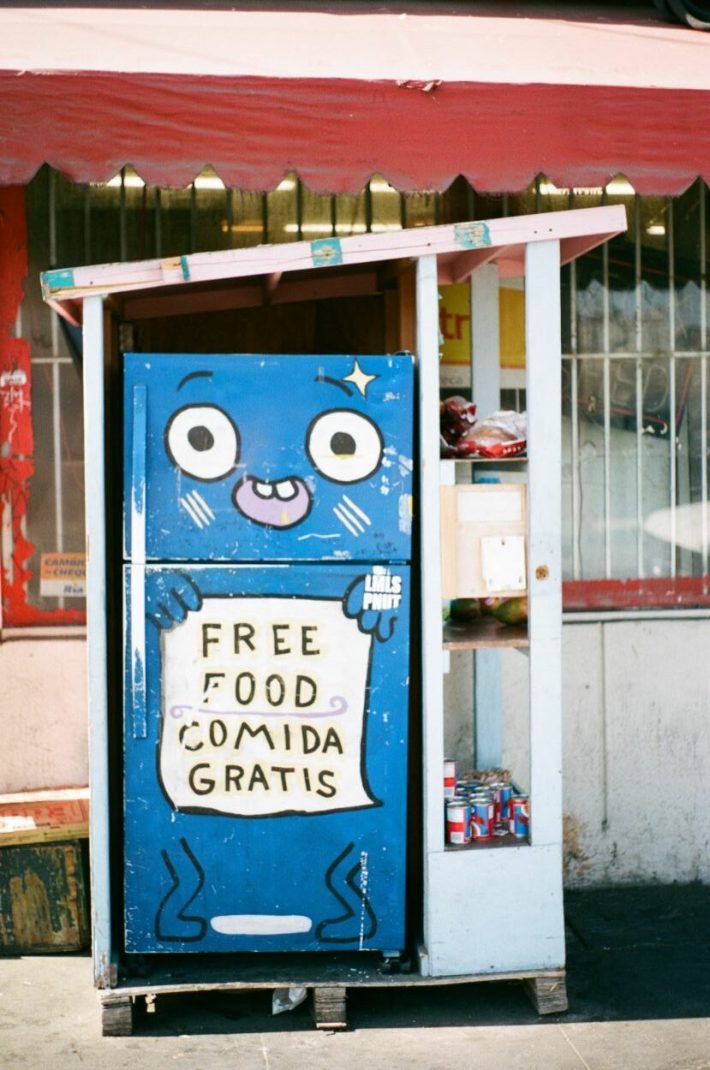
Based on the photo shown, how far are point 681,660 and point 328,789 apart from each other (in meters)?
2.14

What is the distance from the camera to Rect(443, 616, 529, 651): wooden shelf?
4.34 meters

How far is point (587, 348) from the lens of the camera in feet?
18.9

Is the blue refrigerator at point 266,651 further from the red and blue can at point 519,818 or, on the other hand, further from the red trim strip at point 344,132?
the red trim strip at point 344,132

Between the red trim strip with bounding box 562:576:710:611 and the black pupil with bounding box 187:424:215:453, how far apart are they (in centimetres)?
217

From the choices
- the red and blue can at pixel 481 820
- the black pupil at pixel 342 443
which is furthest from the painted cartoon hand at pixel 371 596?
the red and blue can at pixel 481 820

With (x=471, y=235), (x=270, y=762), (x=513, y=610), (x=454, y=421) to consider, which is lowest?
(x=270, y=762)

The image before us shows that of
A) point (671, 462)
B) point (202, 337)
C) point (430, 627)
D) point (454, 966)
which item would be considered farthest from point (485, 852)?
point (202, 337)

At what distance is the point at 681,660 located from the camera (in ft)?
18.8

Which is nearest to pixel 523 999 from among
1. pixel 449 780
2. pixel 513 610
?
pixel 449 780

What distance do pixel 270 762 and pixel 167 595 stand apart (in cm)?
66

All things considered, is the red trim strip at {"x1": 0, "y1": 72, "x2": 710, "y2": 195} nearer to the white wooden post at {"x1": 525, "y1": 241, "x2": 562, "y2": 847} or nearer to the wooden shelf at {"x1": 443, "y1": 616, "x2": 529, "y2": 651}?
the white wooden post at {"x1": 525, "y1": 241, "x2": 562, "y2": 847}

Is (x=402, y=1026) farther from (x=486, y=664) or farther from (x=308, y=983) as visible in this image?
(x=486, y=664)

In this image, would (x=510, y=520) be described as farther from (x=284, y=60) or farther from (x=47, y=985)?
(x=47, y=985)

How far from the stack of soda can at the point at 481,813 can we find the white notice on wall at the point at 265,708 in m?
0.31
